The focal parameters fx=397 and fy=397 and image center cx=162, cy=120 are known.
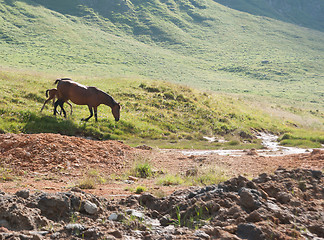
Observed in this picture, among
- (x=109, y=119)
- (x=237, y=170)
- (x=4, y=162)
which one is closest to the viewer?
(x=4, y=162)

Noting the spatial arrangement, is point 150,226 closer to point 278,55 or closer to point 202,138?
point 202,138

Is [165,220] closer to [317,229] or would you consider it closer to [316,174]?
[317,229]

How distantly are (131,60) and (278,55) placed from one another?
5060 centimetres

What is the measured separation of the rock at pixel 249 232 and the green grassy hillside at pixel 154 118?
15.5 meters

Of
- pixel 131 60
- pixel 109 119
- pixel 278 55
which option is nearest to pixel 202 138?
pixel 109 119

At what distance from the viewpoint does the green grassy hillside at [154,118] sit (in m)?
22.6

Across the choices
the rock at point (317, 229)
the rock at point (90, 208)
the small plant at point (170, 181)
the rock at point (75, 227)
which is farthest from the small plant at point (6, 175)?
the rock at point (317, 229)

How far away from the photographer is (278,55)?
11488 cm

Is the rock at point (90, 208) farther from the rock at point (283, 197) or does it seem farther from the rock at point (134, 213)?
the rock at point (283, 197)

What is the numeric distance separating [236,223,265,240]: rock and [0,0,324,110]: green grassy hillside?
5033 cm

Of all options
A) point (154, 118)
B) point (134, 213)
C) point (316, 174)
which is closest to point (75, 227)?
point (134, 213)

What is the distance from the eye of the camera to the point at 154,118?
28391mm

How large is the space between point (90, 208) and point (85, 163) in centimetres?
617

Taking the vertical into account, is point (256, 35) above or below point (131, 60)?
above
